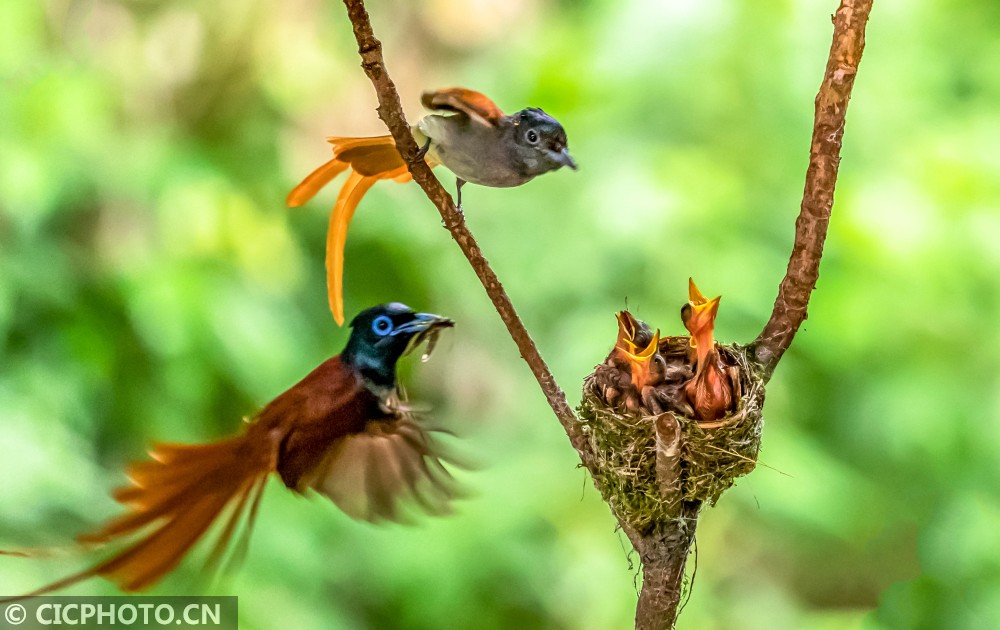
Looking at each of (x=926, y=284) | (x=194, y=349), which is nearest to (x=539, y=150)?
(x=194, y=349)

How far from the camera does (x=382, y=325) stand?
3.62 ft

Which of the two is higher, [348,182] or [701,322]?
[348,182]

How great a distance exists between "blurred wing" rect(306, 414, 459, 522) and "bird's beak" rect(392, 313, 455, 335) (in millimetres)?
165

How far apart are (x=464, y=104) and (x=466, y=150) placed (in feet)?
0.16

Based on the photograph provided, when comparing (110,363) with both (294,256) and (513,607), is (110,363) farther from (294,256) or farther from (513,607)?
(513,607)

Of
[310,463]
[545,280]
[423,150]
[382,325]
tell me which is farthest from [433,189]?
[545,280]

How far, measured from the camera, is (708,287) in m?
2.78

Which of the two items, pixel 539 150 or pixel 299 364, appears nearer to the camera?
pixel 539 150

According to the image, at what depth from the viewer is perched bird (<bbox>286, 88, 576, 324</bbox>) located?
41.7 inches

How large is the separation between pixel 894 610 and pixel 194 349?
2012 millimetres

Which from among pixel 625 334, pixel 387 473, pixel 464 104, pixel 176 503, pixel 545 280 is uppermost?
pixel 545 280

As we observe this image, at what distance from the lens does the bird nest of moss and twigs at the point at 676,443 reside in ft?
4.06

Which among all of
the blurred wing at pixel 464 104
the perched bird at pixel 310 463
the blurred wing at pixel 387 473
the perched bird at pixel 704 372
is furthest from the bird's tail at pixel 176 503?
the perched bird at pixel 704 372

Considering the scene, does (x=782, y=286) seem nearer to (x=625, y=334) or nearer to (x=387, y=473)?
(x=625, y=334)
